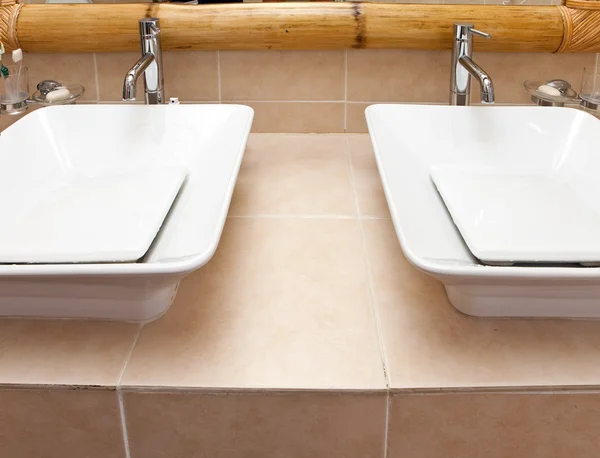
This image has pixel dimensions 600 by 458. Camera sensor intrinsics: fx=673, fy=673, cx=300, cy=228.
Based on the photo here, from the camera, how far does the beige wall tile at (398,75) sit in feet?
4.36

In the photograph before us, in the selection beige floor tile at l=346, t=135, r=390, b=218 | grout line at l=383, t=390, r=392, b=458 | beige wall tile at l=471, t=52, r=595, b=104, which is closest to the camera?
grout line at l=383, t=390, r=392, b=458

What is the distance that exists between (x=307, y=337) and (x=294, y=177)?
19.0 inches

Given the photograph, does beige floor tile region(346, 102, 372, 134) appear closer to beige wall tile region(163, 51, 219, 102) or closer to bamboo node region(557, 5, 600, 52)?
beige wall tile region(163, 51, 219, 102)

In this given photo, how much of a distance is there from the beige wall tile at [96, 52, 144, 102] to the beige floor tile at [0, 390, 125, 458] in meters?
0.81

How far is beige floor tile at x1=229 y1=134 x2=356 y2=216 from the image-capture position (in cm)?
109

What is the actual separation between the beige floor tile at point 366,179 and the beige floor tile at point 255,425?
0.44 m

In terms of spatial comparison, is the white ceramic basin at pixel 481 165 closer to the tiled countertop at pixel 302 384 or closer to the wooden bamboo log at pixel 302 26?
the tiled countertop at pixel 302 384

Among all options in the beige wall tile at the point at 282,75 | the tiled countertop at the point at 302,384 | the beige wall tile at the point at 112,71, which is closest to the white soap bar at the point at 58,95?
the beige wall tile at the point at 112,71

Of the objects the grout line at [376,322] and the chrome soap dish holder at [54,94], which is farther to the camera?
the chrome soap dish holder at [54,94]

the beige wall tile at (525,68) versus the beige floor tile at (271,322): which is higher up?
the beige wall tile at (525,68)

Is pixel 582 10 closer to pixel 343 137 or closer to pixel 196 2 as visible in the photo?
pixel 343 137

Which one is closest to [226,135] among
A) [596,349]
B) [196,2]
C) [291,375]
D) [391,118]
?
[391,118]

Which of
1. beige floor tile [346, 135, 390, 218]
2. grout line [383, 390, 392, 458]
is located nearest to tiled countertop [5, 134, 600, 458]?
grout line [383, 390, 392, 458]

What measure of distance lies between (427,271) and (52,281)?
0.39 meters
